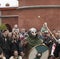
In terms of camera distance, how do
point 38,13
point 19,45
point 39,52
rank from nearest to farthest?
point 39,52 < point 19,45 < point 38,13

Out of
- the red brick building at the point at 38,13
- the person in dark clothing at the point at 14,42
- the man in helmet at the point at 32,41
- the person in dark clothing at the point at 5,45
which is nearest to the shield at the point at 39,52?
the man in helmet at the point at 32,41

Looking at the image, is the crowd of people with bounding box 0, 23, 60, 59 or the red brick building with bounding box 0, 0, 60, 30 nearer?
the crowd of people with bounding box 0, 23, 60, 59

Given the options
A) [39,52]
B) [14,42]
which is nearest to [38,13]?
[14,42]

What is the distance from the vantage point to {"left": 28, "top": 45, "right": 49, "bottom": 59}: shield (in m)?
12.0

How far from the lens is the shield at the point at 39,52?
1198cm

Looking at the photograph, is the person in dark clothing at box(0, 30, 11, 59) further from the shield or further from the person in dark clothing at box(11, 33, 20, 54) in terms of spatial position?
the shield

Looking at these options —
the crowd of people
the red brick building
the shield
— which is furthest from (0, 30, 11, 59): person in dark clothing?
the red brick building

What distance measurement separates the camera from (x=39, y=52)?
12.1 metres

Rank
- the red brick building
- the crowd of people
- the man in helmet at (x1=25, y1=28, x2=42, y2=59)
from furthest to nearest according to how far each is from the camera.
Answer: the red brick building → the man in helmet at (x1=25, y1=28, x2=42, y2=59) → the crowd of people

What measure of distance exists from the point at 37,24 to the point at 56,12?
1.41m

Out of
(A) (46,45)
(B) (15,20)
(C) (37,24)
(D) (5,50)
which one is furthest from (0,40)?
(B) (15,20)

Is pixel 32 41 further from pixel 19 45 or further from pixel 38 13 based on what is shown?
pixel 38 13

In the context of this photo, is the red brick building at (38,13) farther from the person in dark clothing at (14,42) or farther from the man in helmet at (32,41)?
the man in helmet at (32,41)

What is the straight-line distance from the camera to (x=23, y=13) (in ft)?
88.5
